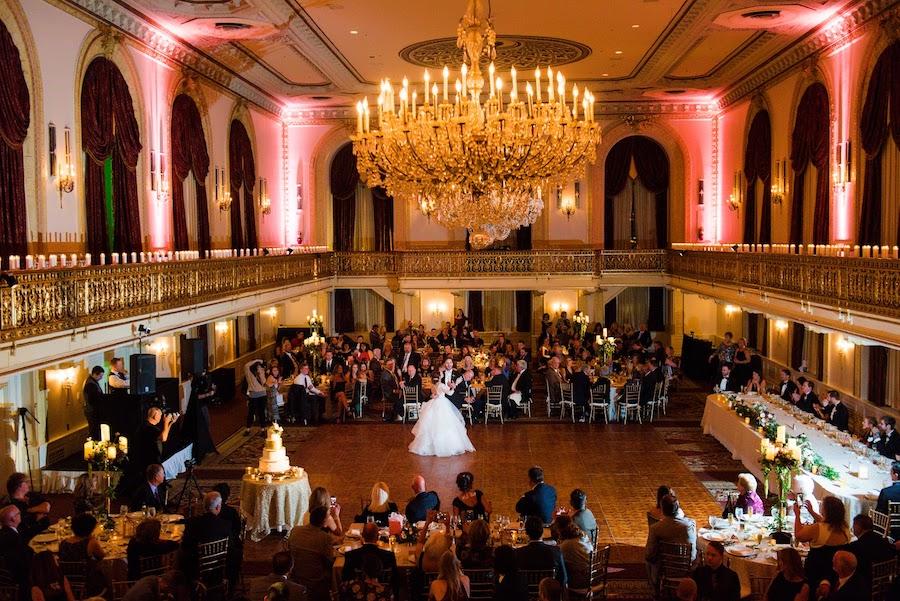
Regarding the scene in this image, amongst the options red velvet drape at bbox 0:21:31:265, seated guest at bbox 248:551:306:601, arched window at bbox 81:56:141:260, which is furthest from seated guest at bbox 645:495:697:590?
arched window at bbox 81:56:141:260

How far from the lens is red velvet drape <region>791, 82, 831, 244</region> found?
738 inches

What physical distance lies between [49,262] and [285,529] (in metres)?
5.45

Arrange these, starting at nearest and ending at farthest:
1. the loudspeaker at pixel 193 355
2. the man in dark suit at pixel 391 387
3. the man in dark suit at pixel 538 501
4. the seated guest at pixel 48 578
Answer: the seated guest at pixel 48 578 < the man in dark suit at pixel 538 501 < the loudspeaker at pixel 193 355 < the man in dark suit at pixel 391 387

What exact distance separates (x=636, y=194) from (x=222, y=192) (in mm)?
14905

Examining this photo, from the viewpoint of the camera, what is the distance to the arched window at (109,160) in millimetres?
15328

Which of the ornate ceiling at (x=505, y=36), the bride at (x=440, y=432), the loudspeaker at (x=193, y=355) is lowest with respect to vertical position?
the bride at (x=440, y=432)

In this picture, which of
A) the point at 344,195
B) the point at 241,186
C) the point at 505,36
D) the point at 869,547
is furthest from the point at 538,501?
the point at 344,195

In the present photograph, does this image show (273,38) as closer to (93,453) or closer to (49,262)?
(49,262)

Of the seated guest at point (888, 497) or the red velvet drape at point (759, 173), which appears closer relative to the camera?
the seated guest at point (888, 497)

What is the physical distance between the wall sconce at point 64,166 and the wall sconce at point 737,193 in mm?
18517

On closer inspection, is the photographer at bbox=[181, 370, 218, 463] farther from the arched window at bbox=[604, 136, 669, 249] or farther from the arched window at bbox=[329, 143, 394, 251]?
the arched window at bbox=[604, 136, 669, 249]

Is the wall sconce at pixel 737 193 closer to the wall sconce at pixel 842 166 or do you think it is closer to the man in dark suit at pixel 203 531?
the wall sconce at pixel 842 166

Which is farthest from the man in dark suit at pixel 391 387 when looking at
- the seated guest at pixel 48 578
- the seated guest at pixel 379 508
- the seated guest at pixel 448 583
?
the seated guest at pixel 448 583

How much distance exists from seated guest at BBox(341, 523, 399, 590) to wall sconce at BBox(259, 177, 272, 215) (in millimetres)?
19031
